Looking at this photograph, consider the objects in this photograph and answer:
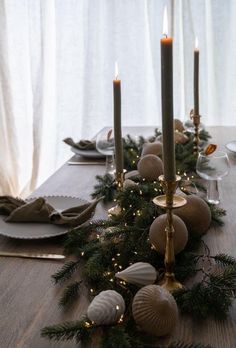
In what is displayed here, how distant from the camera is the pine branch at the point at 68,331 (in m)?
0.59

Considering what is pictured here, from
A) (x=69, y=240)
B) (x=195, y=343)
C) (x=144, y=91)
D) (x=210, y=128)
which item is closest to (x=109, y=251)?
(x=69, y=240)

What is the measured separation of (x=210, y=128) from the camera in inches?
77.2

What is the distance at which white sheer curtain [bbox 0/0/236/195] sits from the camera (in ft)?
8.95

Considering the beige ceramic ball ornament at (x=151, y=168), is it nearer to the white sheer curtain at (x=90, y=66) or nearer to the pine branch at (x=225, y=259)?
the pine branch at (x=225, y=259)

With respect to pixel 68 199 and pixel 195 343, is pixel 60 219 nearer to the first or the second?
pixel 68 199

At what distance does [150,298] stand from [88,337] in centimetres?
10

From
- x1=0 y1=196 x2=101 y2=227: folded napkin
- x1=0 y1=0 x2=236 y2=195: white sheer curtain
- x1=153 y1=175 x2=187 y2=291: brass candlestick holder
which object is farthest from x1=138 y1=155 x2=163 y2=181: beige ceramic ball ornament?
x1=0 y1=0 x2=236 y2=195: white sheer curtain

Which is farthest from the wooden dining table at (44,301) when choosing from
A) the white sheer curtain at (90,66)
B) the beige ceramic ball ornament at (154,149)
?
the white sheer curtain at (90,66)

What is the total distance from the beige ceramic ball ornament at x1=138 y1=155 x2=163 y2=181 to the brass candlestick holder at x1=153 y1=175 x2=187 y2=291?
43cm

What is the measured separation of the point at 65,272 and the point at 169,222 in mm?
208

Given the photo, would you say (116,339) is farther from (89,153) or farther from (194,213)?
(89,153)

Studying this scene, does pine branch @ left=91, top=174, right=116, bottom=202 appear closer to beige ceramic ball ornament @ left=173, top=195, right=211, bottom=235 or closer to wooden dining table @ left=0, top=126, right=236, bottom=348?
wooden dining table @ left=0, top=126, right=236, bottom=348

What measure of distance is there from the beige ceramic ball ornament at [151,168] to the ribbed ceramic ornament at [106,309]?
54 cm

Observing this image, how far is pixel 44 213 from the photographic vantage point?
951mm
